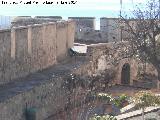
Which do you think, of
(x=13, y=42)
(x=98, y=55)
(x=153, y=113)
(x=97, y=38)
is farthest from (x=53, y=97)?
(x=97, y=38)

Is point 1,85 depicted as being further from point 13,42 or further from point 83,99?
point 83,99

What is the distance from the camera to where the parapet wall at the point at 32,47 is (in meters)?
20.4

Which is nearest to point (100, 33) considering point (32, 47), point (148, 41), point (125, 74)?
point (125, 74)

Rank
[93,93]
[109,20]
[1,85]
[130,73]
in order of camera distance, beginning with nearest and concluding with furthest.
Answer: [1,85]
[93,93]
[130,73]
[109,20]

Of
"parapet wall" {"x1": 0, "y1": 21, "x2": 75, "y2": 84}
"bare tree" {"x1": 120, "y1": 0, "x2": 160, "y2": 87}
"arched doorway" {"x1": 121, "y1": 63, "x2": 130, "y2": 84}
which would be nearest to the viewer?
"bare tree" {"x1": 120, "y1": 0, "x2": 160, "y2": 87}

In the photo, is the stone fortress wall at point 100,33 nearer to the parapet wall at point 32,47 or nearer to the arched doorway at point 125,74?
the arched doorway at point 125,74

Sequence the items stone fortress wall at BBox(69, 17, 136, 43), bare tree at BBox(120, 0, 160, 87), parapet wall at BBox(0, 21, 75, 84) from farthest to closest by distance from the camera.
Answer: stone fortress wall at BBox(69, 17, 136, 43) < parapet wall at BBox(0, 21, 75, 84) < bare tree at BBox(120, 0, 160, 87)

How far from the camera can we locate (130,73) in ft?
98.8

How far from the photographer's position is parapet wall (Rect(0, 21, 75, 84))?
66.9ft

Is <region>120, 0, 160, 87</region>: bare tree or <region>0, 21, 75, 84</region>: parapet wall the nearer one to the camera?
<region>120, 0, 160, 87</region>: bare tree

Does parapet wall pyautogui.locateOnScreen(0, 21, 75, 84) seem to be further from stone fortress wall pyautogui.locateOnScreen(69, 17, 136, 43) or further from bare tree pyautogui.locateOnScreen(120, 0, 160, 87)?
stone fortress wall pyautogui.locateOnScreen(69, 17, 136, 43)

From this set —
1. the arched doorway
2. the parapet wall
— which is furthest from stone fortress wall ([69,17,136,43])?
the parapet wall

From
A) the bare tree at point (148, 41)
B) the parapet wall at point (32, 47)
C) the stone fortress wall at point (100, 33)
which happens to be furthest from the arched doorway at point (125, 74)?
the bare tree at point (148, 41)

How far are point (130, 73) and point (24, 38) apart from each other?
10.4m
